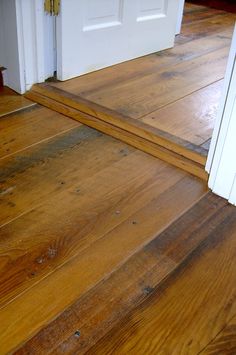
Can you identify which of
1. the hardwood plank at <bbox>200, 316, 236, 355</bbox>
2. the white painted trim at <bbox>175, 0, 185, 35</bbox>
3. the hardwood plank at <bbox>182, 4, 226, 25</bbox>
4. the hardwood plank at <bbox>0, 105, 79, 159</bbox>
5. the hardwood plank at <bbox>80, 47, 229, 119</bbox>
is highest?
the white painted trim at <bbox>175, 0, 185, 35</bbox>

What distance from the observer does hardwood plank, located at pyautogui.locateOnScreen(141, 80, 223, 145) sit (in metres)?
1.38

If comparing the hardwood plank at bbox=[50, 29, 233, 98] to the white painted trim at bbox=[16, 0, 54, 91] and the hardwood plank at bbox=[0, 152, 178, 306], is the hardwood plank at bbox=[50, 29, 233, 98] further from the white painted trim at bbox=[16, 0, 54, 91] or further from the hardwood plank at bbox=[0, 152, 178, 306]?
the hardwood plank at bbox=[0, 152, 178, 306]

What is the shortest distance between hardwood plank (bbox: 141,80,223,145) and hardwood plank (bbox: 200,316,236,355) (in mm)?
693

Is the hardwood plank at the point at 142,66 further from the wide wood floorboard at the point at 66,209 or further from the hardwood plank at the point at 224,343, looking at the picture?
the hardwood plank at the point at 224,343

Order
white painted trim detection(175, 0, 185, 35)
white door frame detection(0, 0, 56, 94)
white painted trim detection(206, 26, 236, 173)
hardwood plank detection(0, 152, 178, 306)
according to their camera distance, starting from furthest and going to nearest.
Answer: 1. white painted trim detection(175, 0, 185, 35)
2. white door frame detection(0, 0, 56, 94)
3. white painted trim detection(206, 26, 236, 173)
4. hardwood plank detection(0, 152, 178, 306)

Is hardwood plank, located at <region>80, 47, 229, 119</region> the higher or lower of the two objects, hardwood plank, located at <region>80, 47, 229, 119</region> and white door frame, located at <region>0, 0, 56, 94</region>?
the lower

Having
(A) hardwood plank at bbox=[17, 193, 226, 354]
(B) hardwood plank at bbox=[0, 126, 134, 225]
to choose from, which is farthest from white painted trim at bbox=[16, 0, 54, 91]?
(A) hardwood plank at bbox=[17, 193, 226, 354]

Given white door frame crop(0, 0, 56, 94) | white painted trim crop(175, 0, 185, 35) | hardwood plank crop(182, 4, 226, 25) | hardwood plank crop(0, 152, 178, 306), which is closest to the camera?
hardwood plank crop(0, 152, 178, 306)

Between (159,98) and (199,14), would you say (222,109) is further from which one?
(199,14)

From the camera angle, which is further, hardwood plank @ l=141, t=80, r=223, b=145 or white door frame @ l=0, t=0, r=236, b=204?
hardwood plank @ l=141, t=80, r=223, b=145

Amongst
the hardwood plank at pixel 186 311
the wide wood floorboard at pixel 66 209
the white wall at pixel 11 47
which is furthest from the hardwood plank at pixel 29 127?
the hardwood plank at pixel 186 311

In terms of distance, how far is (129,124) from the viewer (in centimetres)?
141

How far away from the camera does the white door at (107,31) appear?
1.62 m

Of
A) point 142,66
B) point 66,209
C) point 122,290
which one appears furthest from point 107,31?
point 122,290
